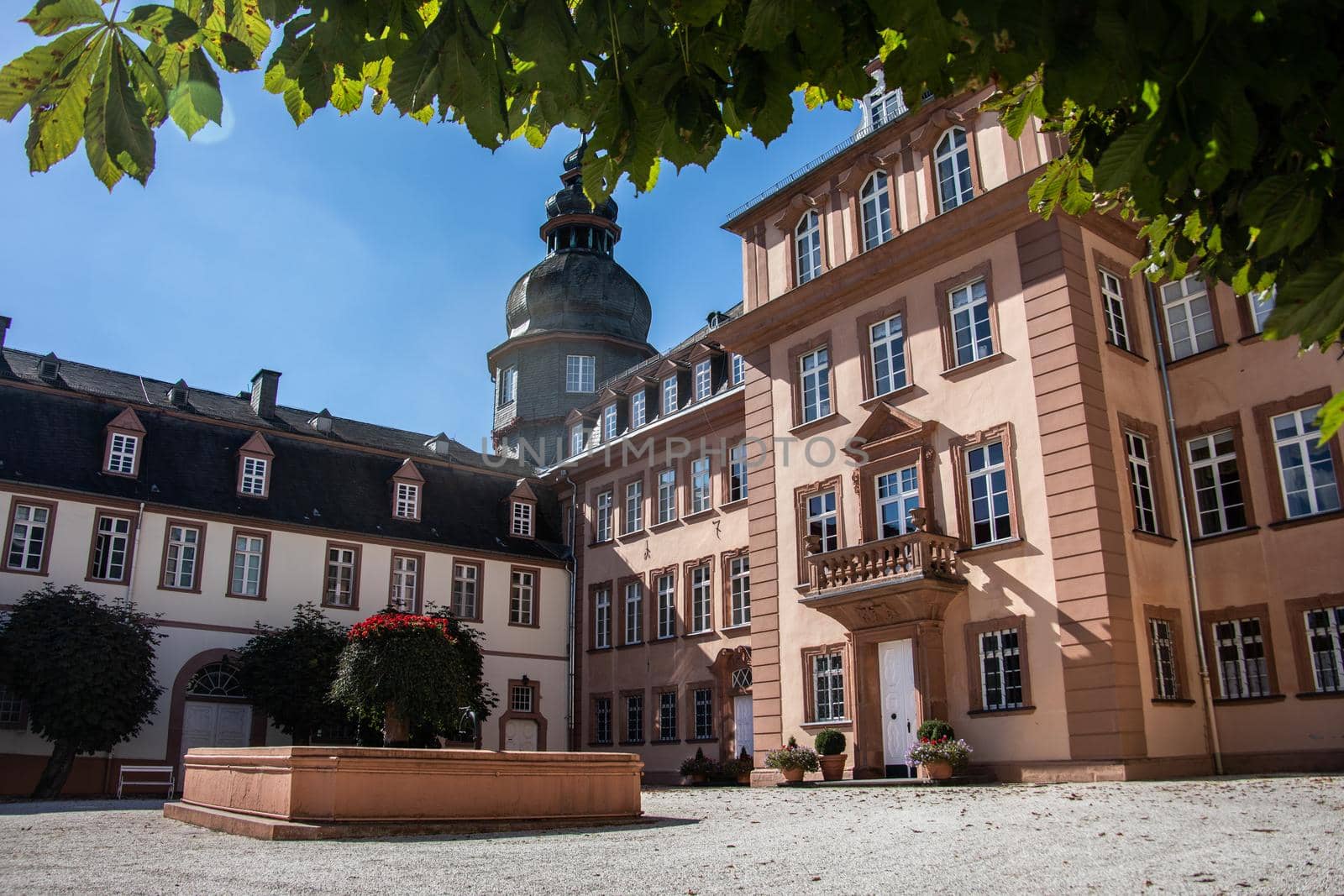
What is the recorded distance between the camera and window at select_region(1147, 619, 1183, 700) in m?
18.8

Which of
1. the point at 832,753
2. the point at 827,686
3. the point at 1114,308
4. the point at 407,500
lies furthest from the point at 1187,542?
the point at 407,500

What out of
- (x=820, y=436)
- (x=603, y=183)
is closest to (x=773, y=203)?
(x=820, y=436)

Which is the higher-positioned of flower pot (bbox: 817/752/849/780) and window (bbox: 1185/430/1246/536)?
window (bbox: 1185/430/1246/536)

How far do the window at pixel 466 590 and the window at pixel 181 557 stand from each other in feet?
25.4

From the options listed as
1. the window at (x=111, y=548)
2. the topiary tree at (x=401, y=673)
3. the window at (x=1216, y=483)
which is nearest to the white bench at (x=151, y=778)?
the window at (x=111, y=548)

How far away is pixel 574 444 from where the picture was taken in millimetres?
39000

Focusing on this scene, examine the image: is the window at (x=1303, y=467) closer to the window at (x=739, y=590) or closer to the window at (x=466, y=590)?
the window at (x=739, y=590)

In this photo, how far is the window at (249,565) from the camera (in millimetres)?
30625

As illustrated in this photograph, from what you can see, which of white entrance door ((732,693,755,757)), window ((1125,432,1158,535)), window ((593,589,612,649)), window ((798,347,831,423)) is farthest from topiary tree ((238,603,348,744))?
window ((1125,432,1158,535))

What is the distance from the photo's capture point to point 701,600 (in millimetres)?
31000

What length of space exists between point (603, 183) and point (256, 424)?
106 ft

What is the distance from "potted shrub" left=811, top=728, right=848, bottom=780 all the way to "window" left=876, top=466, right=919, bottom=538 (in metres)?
3.98

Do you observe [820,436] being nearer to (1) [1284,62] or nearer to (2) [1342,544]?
(2) [1342,544]

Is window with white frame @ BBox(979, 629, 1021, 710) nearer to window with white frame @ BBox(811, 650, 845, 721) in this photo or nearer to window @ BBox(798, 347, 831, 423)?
window with white frame @ BBox(811, 650, 845, 721)
